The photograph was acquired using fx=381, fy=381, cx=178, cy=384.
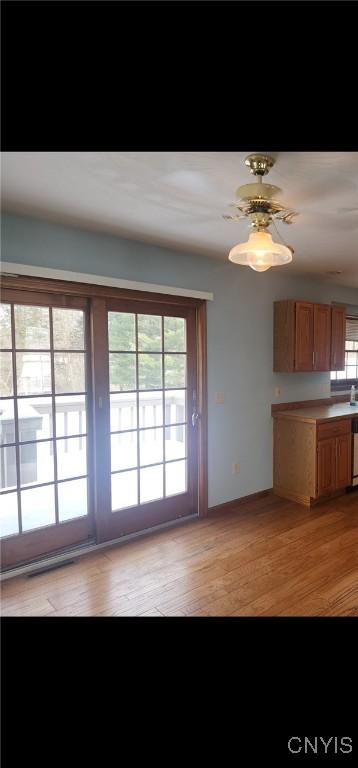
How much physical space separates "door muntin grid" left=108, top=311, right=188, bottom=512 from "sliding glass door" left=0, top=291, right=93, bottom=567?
26 centimetres

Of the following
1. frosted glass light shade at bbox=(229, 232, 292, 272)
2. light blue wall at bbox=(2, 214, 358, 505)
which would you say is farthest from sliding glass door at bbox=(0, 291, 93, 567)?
frosted glass light shade at bbox=(229, 232, 292, 272)

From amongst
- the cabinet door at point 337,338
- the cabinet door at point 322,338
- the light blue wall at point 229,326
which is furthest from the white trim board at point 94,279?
the cabinet door at point 337,338

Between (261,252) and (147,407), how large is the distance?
167 centimetres

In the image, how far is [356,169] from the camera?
1712mm

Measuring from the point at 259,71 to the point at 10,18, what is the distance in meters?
0.42

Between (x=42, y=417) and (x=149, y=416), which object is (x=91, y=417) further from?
(x=149, y=416)

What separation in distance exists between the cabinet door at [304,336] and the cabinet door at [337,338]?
0.43m

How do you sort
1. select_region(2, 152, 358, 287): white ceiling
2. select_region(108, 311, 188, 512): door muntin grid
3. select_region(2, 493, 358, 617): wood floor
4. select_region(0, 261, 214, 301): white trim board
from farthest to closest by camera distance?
select_region(108, 311, 188, 512): door muntin grid → select_region(0, 261, 214, 301): white trim board → select_region(2, 493, 358, 617): wood floor → select_region(2, 152, 358, 287): white ceiling

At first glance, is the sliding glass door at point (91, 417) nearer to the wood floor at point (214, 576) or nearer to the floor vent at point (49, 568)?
the floor vent at point (49, 568)

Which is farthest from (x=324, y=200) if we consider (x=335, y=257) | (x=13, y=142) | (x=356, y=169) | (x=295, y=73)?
(x=13, y=142)

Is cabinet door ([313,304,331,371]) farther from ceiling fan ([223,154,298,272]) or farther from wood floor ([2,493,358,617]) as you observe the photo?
ceiling fan ([223,154,298,272])

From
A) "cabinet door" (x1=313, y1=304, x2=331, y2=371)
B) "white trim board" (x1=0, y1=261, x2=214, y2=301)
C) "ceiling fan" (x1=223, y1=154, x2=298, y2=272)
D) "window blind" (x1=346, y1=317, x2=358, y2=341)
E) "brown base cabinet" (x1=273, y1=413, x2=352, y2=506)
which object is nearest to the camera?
"ceiling fan" (x1=223, y1=154, x2=298, y2=272)

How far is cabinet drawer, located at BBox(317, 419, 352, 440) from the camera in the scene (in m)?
3.62
